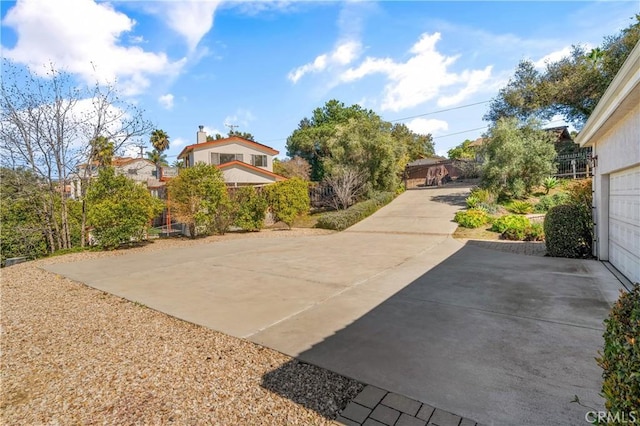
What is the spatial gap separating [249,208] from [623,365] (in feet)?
45.2

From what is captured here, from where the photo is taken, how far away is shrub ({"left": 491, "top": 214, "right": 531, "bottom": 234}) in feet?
35.0

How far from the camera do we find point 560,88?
72.8 feet

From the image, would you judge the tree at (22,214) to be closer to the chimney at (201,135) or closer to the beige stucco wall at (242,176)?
the beige stucco wall at (242,176)

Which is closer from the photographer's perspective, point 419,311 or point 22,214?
point 419,311

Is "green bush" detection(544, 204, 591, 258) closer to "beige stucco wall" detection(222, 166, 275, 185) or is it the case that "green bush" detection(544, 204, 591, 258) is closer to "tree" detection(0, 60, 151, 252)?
"tree" detection(0, 60, 151, 252)

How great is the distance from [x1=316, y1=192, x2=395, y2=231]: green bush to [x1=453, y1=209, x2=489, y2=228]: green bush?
15.8ft

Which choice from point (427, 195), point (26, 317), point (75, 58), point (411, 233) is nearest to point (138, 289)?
point (26, 317)

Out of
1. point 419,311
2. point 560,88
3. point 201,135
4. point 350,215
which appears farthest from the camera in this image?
point 201,135

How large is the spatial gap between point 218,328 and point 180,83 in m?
12.6

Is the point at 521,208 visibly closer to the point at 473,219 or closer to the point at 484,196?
the point at 484,196

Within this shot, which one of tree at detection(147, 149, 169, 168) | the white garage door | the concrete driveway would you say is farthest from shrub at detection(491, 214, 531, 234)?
tree at detection(147, 149, 169, 168)

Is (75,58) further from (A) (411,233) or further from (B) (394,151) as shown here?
(B) (394,151)

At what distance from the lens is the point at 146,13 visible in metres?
8.00

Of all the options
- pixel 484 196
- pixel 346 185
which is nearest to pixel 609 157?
pixel 484 196
